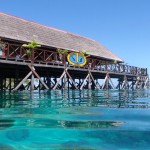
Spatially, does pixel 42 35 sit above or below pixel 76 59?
Answer: above

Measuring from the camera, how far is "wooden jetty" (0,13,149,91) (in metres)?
17.1

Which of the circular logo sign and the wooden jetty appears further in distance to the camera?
the circular logo sign

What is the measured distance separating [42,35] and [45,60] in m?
3.31

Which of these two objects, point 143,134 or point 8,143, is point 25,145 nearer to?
point 8,143

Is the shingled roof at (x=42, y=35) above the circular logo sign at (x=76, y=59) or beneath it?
above

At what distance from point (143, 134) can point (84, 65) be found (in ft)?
64.4

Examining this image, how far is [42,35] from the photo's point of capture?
21.1 m

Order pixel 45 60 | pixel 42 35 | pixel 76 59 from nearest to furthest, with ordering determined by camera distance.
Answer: pixel 45 60
pixel 76 59
pixel 42 35

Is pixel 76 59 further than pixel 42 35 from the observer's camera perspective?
No

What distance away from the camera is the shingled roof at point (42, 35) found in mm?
18203

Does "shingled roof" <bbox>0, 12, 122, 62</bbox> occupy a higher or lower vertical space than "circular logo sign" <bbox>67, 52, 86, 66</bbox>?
higher

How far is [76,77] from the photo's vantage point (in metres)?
27.7

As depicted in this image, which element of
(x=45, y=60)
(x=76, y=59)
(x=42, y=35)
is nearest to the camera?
(x=45, y=60)

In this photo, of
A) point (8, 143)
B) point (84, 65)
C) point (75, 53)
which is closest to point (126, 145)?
point (8, 143)
